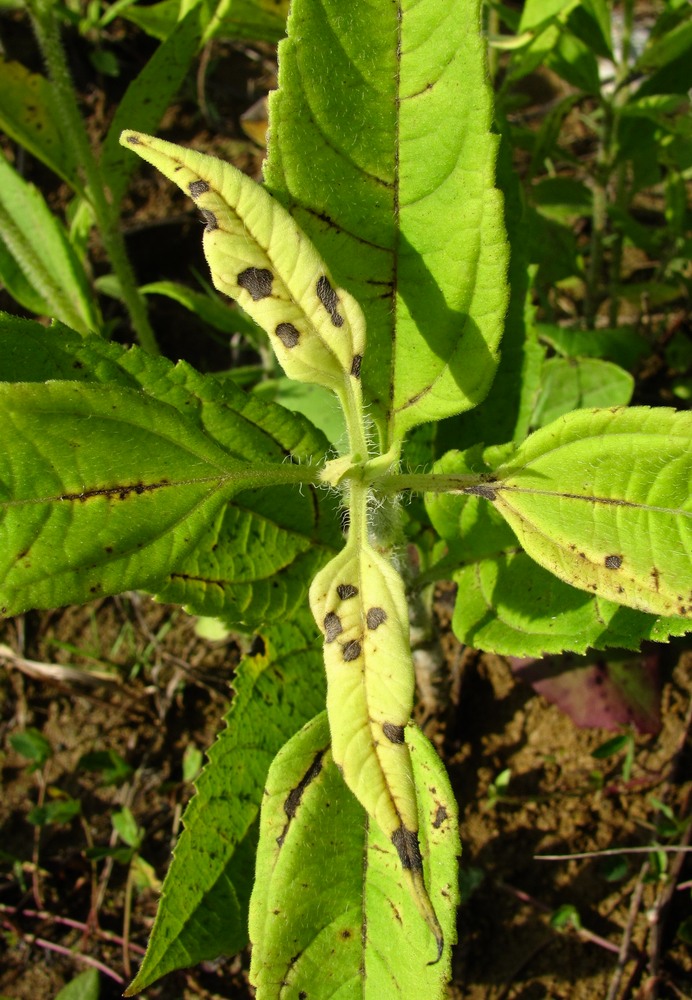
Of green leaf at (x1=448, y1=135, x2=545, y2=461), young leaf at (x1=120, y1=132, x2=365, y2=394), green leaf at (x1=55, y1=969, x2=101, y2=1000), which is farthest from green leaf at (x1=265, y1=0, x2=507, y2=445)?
green leaf at (x1=55, y1=969, x2=101, y2=1000)

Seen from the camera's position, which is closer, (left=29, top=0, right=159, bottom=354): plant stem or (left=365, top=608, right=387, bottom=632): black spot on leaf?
(left=365, top=608, right=387, bottom=632): black spot on leaf

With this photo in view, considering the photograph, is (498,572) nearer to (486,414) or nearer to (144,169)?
(486,414)

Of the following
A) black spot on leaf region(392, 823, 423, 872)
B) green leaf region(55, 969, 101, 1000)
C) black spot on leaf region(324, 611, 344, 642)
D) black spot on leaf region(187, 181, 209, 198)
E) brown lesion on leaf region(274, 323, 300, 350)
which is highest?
black spot on leaf region(187, 181, 209, 198)

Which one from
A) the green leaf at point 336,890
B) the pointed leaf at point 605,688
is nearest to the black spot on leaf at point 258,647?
the green leaf at point 336,890

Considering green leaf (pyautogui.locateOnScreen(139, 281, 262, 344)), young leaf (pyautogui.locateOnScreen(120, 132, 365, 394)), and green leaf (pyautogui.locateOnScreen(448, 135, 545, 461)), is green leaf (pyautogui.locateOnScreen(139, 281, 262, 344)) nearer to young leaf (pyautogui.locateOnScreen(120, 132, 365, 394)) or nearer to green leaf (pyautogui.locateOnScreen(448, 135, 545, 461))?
green leaf (pyautogui.locateOnScreen(448, 135, 545, 461))

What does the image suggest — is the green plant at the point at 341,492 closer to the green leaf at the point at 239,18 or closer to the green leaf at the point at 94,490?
the green leaf at the point at 94,490
